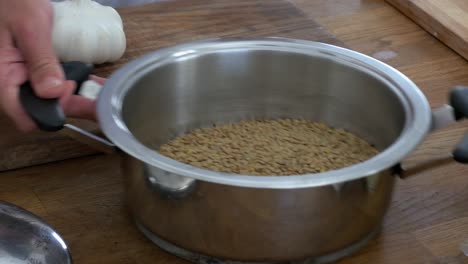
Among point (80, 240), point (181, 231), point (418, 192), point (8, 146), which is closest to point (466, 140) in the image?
point (418, 192)

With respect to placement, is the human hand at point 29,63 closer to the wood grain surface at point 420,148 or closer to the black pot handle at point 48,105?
the black pot handle at point 48,105

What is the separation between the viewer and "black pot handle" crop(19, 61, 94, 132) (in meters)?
0.81

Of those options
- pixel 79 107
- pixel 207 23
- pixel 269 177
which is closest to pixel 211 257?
pixel 269 177

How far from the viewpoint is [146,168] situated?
30.0 inches

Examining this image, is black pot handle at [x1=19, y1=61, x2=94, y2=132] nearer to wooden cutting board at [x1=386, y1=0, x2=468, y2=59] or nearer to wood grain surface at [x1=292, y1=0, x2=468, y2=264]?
wood grain surface at [x1=292, y1=0, x2=468, y2=264]

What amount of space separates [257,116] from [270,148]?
0.09m

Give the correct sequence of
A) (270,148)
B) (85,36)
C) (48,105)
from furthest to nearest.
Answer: (85,36), (270,148), (48,105)

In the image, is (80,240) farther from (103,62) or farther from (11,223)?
(103,62)

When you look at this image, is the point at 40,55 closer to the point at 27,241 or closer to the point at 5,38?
the point at 5,38

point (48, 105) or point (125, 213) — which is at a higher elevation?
point (48, 105)

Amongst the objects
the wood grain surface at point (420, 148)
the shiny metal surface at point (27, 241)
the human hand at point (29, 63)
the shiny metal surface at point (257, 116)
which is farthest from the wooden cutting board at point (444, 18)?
the shiny metal surface at point (27, 241)

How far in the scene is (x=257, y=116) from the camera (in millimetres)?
1023

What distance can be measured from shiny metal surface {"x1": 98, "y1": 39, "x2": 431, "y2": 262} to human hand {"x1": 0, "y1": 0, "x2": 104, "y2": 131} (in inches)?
2.0

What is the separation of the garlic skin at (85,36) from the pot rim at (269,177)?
182mm
